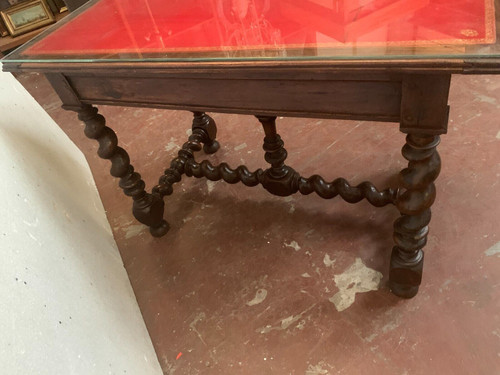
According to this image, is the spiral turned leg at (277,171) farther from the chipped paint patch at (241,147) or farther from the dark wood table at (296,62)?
the chipped paint patch at (241,147)

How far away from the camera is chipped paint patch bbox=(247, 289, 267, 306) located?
1278 mm

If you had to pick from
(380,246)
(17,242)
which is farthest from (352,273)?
(17,242)

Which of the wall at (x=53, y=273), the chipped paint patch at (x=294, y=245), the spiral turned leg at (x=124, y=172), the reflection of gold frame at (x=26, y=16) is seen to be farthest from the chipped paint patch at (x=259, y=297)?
the reflection of gold frame at (x=26, y=16)

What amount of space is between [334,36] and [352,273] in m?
0.79

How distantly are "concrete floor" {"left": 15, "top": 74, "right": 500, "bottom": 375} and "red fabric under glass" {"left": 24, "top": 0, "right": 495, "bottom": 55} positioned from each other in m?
0.78

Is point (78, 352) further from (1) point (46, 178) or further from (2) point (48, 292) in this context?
(1) point (46, 178)

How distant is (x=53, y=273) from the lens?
91 centimetres

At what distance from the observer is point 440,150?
161 cm

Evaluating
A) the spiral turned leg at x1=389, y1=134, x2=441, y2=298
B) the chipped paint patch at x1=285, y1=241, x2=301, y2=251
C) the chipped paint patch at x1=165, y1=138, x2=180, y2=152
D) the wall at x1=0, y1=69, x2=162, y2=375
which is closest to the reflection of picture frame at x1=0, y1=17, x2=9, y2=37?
the wall at x1=0, y1=69, x2=162, y2=375

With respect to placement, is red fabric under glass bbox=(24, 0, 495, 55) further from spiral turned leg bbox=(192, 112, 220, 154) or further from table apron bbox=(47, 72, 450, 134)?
spiral turned leg bbox=(192, 112, 220, 154)

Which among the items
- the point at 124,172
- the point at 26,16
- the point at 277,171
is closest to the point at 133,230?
the point at 124,172

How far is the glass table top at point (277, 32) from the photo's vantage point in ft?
2.28

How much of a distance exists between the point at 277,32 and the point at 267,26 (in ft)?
0.16

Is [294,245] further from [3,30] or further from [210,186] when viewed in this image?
[3,30]
